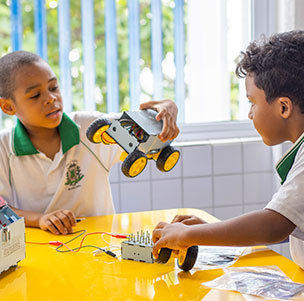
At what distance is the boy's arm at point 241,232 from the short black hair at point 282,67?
26 cm

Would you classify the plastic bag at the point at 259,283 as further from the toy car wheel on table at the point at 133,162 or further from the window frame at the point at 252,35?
the window frame at the point at 252,35

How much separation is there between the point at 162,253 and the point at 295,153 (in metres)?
0.35

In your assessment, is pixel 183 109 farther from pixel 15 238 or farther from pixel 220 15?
pixel 15 238

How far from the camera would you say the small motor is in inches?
41.7

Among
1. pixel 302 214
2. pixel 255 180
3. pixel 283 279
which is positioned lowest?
pixel 255 180

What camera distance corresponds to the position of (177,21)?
94.8 inches

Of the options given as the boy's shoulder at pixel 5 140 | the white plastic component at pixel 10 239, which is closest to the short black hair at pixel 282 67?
the white plastic component at pixel 10 239

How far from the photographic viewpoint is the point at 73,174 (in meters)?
1.68

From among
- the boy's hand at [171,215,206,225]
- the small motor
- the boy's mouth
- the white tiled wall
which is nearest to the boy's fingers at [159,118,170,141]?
the boy's hand at [171,215,206,225]

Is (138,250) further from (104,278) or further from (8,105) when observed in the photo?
(8,105)

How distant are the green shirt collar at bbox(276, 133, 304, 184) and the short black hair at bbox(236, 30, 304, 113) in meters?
0.08

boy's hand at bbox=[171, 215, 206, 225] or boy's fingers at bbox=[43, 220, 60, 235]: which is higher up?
boy's hand at bbox=[171, 215, 206, 225]

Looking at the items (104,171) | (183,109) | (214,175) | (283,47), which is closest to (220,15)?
(183,109)

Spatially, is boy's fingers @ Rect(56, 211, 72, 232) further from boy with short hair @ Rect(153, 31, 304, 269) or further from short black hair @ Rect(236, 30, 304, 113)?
short black hair @ Rect(236, 30, 304, 113)
